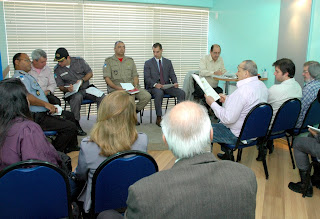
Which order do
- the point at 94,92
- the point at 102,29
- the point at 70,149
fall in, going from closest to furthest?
the point at 70,149 < the point at 94,92 < the point at 102,29

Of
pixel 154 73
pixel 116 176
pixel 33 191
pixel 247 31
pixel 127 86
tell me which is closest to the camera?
pixel 33 191

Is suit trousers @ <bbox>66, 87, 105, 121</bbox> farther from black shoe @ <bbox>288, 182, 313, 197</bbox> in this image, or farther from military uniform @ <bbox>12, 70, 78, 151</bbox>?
black shoe @ <bbox>288, 182, 313, 197</bbox>

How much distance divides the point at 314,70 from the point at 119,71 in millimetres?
3196

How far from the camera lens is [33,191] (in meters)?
1.47

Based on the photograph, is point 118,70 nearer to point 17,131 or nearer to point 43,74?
point 43,74

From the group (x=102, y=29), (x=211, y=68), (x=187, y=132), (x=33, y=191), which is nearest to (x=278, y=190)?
(x=187, y=132)

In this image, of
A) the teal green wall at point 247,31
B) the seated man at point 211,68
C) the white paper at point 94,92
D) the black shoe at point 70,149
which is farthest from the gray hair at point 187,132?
the seated man at point 211,68

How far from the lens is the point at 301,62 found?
441 cm

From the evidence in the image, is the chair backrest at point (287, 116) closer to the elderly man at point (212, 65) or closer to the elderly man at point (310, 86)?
the elderly man at point (310, 86)

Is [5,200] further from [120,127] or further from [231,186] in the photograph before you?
[231,186]

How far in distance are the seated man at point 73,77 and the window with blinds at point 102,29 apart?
1227mm

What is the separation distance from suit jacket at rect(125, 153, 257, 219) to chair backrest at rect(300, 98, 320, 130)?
8.46ft

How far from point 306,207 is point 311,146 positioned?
549 millimetres

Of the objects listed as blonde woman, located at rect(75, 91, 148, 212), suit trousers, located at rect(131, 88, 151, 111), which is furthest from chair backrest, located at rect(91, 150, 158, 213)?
suit trousers, located at rect(131, 88, 151, 111)
